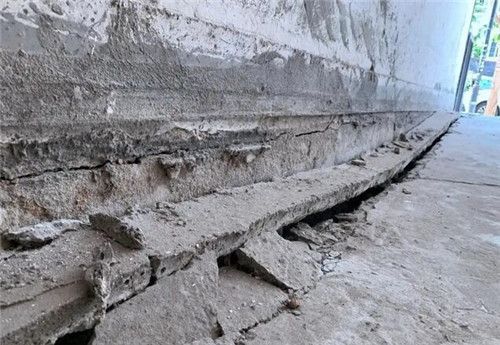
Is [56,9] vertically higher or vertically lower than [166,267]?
higher

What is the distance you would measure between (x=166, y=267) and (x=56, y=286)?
0.76 feet

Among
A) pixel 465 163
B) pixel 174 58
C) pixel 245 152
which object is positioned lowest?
pixel 465 163

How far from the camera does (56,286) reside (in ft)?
2.29

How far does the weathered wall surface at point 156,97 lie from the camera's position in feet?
2.66

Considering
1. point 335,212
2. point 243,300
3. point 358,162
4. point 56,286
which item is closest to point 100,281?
point 56,286

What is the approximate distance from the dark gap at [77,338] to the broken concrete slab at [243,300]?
26 cm

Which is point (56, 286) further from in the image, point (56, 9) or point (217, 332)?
point (56, 9)

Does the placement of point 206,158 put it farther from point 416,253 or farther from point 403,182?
point 403,182

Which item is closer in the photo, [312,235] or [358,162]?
[312,235]

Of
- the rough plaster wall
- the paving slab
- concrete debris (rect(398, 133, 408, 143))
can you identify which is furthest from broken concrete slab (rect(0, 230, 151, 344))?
concrete debris (rect(398, 133, 408, 143))

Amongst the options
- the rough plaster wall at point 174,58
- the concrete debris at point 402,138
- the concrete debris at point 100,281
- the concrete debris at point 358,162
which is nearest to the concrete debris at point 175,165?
the rough plaster wall at point 174,58

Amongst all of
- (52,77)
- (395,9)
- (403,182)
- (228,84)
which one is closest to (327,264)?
(228,84)

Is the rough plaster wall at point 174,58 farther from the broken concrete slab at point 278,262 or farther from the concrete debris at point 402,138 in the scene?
the concrete debris at point 402,138

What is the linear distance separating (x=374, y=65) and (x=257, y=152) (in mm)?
1544
